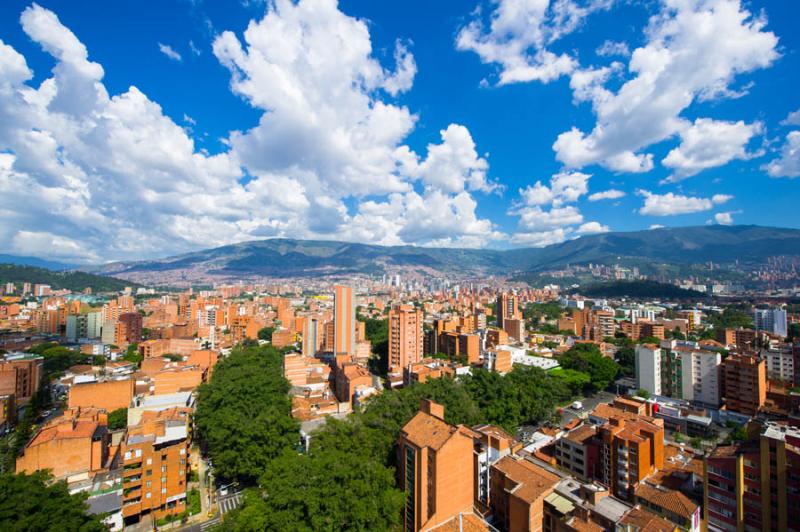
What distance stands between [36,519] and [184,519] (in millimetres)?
5912

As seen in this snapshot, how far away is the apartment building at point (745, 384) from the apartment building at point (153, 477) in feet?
88.0

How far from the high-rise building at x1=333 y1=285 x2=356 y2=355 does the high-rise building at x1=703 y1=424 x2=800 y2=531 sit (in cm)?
2375

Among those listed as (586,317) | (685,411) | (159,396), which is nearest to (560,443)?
(685,411)

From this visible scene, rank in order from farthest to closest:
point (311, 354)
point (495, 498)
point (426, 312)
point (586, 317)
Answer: point (426, 312), point (586, 317), point (311, 354), point (495, 498)

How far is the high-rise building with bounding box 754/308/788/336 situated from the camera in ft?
130

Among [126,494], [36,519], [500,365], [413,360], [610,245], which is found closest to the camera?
[36,519]

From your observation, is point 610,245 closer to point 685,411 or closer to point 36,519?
point 685,411

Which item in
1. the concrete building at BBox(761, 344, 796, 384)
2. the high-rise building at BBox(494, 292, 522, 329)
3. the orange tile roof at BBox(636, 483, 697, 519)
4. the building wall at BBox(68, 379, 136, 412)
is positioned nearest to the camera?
the orange tile roof at BBox(636, 483, 697, 519)

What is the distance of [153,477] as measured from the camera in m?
12.8

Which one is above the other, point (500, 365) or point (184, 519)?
point (500, 365)

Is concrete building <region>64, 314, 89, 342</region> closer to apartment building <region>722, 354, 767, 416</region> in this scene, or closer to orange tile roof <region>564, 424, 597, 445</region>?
orange tile roof <region>564, 424, 597, 445</region>

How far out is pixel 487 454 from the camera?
39.4 feet

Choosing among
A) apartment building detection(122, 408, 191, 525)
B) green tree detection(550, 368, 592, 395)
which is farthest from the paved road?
green tree detection(550, 368, 592, 395)

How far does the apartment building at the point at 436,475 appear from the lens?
1027cm
